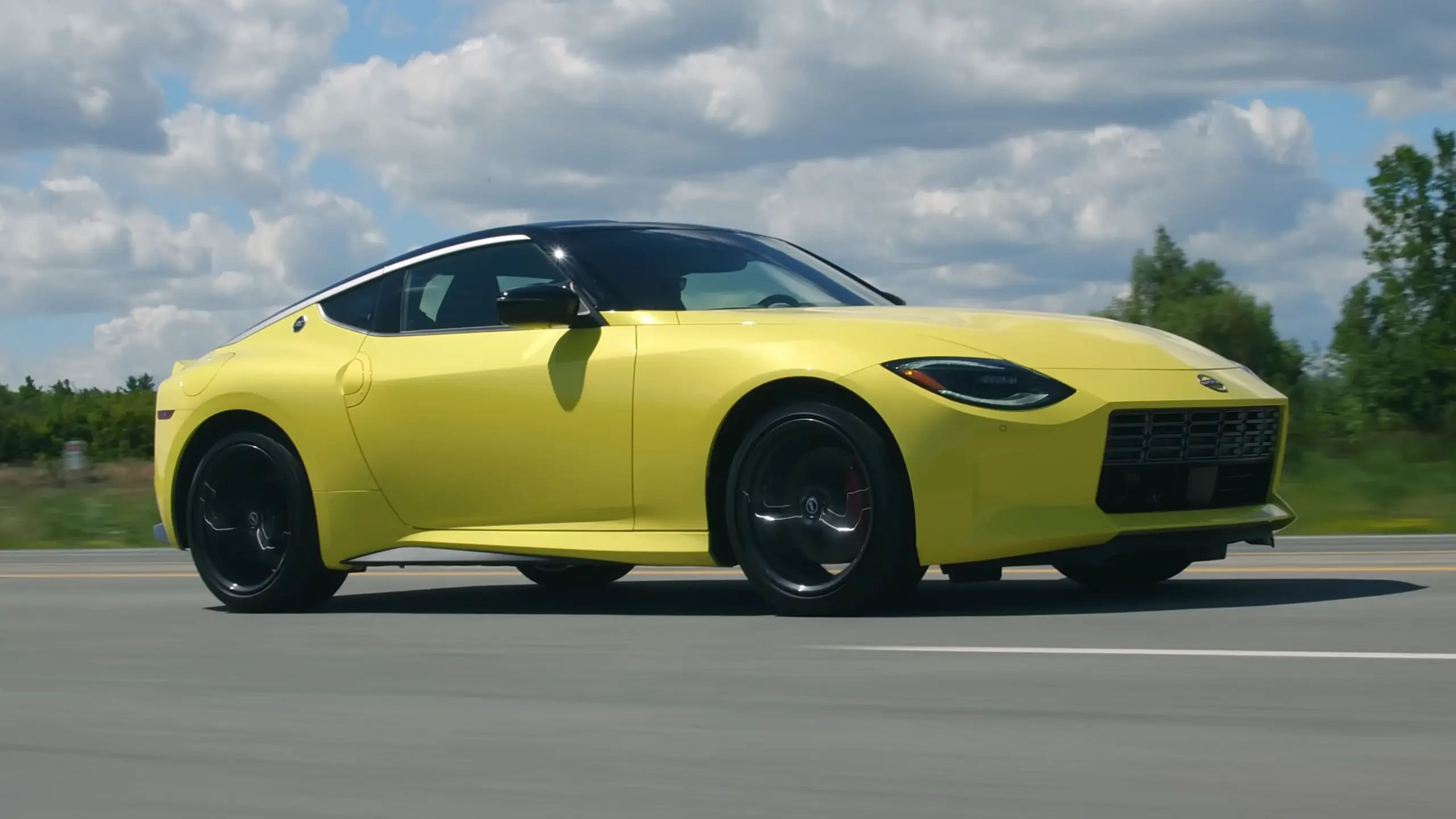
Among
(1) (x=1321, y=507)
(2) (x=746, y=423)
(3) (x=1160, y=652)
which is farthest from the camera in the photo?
(1) (x=1321, y=507)

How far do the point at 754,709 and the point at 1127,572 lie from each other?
11.5 feet

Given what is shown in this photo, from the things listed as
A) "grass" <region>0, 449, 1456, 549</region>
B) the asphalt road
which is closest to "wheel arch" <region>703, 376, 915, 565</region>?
the asphalt road

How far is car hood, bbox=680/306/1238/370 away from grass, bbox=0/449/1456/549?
18.3 feet

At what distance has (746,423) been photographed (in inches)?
294

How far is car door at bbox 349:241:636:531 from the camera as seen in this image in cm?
775

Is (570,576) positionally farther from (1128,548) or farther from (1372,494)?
(1372,494)

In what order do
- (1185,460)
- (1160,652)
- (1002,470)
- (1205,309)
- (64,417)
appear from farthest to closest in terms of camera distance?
(64,417) → (1205,309) → (1185,460) → (1002,470) → (1160,652)

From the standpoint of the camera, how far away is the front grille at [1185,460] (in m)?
7.07

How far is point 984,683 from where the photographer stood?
5.56 m

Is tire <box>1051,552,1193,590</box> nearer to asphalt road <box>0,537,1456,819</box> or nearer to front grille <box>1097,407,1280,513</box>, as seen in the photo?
asphalt road <box>0,537,1456,819</box>

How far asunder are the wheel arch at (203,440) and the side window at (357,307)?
524 millimetres

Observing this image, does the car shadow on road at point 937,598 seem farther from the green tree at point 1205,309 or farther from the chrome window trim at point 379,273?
the green tree at point 1205,309

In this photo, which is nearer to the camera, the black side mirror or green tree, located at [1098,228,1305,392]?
the black side mirror

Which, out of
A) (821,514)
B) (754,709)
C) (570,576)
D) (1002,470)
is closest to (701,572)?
(570,576)
